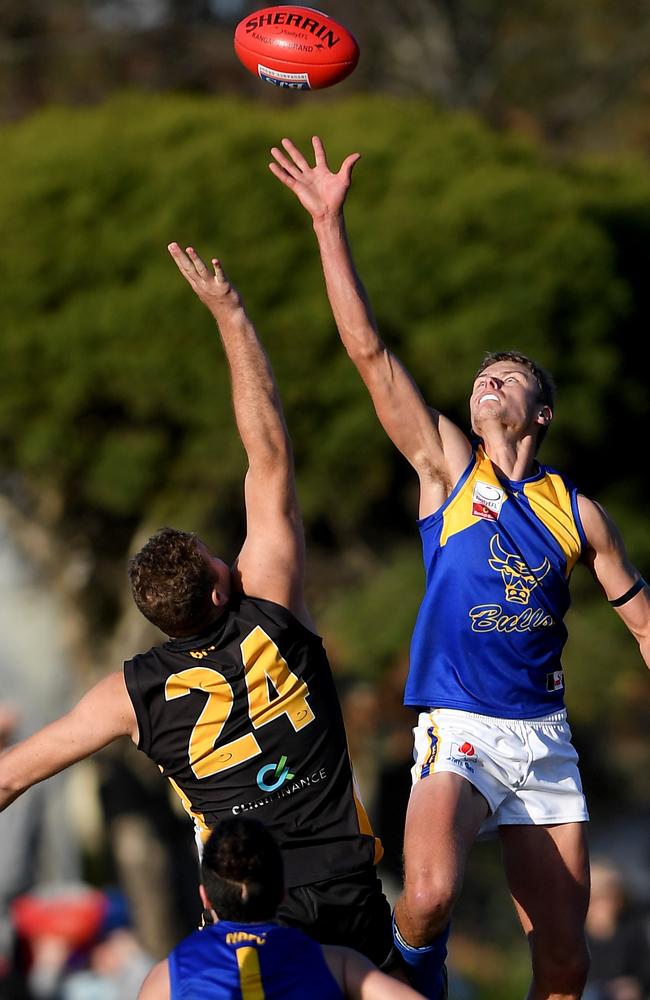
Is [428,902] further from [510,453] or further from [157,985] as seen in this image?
[510,453]

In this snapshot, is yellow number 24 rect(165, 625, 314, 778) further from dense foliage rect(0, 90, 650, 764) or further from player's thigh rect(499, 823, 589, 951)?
dense foliage rect(0, 90, 650, 764)

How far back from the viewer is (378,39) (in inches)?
743

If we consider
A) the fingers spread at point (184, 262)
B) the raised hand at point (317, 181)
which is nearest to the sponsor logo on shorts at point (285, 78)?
the raised hand at point (317, 181)

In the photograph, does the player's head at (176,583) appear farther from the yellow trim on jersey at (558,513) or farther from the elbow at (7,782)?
the yellow trim on jersey at (558,513)

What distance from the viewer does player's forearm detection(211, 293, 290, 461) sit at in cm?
469

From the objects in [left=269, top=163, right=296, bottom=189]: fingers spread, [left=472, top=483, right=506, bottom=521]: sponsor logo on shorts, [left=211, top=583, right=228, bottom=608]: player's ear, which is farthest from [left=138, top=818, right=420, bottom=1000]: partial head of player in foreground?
[left=269, top=163, right=296, bottom=189]: fingers spread

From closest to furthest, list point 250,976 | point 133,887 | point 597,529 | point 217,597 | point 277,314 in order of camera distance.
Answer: point 250,976, point 217,597, point 597,529, point 277,314, point 133,887

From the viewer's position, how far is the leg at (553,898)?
16.5ft

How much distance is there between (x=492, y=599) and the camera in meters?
4.96

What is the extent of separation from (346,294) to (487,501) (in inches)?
37.2

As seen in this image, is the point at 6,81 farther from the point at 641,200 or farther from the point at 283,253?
the point at 641,200

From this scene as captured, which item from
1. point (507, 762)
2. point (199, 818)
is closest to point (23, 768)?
point (199, 818)

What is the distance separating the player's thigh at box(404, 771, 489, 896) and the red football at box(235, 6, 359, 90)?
3034 mm

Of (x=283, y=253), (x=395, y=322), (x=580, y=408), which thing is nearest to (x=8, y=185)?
(x=283, y=253)
